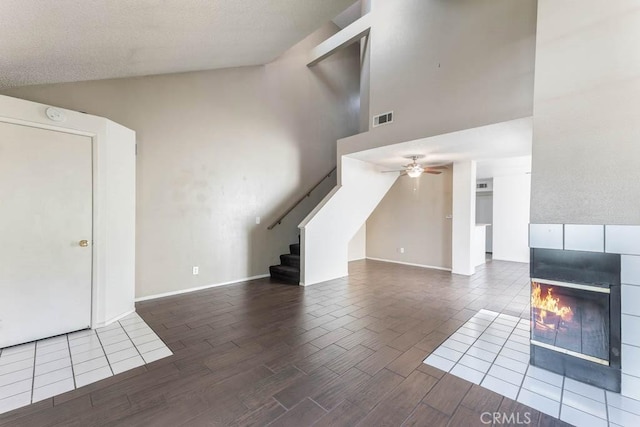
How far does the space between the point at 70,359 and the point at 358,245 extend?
6358 millimetres

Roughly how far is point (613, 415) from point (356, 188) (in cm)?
437

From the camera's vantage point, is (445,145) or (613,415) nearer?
(613,415)

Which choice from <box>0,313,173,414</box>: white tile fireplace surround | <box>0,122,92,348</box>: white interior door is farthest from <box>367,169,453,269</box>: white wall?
<box>0,122,92,348</box>: white interior door

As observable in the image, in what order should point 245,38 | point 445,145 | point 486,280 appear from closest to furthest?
point 245,38 < point 445,145 < point 486,280

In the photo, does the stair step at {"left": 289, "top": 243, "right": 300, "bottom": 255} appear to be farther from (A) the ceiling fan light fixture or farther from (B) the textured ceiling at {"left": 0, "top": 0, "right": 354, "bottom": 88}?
(B) the textured ceiling at {"left": 0, "top": 0, "right": 354, "bottom": 88}

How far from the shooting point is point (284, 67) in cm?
584

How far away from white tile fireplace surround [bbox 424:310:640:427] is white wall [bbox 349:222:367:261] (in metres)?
4.53

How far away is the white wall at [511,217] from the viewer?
730 centimetres

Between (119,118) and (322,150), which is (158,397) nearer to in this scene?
(119,118)

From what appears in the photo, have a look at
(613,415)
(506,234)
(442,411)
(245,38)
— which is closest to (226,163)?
(245,38)

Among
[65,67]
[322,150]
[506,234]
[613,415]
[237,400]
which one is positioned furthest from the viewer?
[506,234]

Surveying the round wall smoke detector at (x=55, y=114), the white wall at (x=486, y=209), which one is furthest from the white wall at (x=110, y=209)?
the white wall at (x=486, y=209)

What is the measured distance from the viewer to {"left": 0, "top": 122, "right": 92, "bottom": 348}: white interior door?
260cm

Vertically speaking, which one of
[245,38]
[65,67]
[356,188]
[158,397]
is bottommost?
[158,397]
